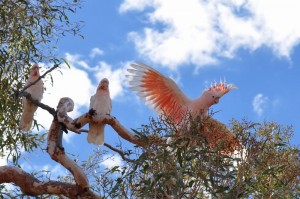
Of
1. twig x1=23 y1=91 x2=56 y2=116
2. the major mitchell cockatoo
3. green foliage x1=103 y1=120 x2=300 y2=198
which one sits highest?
the major mitchell cockatoo

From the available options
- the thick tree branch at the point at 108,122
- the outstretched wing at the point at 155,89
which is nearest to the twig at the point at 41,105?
the thick tree branch at the point at 108,122

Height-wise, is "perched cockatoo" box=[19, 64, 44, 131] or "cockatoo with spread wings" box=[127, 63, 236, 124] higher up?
"cockatoo with spread wings" box=[127, 63, 236, 124]

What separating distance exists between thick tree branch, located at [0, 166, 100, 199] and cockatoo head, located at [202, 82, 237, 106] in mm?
1215

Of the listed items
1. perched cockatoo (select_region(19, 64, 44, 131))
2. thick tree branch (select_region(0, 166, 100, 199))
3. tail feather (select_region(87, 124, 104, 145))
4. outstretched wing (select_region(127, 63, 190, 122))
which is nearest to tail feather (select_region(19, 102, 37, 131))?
perched cockatoo (select_region(19, 64, 44, 131))

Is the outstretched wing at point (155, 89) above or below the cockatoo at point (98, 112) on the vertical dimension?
above

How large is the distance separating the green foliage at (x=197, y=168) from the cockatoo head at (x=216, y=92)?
38.8 inches

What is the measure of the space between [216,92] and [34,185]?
58.2 inches

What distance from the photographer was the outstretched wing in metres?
5.06

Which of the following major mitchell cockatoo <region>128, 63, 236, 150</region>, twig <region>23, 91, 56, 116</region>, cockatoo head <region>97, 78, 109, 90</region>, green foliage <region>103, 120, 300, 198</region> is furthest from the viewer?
major mitchell cockatoo <region>128, 63, 236, 150</region>

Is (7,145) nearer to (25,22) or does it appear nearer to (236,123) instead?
(25,22)

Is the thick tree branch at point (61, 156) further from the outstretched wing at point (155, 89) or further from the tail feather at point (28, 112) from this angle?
the outstretched wing at point (155, 89)

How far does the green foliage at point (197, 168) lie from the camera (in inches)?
142

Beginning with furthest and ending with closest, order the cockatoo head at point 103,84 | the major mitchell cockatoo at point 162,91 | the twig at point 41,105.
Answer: the major mitchell cockatoo at point 162,91, the cockatoo head at point 103,84, the twig at point 41,105

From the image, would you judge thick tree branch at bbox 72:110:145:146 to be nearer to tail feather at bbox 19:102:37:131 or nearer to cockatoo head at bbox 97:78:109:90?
cockatoo head at bbox 97:78:109:90
